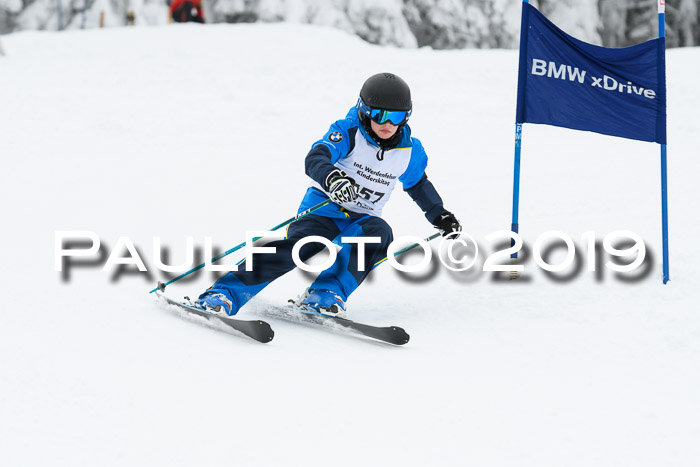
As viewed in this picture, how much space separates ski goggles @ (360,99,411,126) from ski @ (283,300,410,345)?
1.11m

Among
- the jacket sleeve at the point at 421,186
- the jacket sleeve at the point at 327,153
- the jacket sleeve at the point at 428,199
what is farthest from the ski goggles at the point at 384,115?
the jacket sleeve at the point at 428,199

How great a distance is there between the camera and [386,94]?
4105mm

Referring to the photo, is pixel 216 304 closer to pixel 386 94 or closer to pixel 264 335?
pixel 264 335

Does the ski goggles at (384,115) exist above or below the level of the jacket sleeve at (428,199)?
above

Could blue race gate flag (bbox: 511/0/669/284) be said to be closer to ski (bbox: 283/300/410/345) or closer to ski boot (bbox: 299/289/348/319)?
ski boot (bbox: 299/289/348/319)

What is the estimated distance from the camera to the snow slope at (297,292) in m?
2.71

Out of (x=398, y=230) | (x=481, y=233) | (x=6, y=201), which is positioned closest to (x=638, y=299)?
(x=481, y=233)

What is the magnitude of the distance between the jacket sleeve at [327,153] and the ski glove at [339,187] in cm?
4

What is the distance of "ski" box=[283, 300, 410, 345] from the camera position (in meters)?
3.79

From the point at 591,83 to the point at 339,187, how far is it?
6.54ft

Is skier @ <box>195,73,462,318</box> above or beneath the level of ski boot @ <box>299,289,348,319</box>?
above

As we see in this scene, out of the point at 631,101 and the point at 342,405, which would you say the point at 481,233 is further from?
the point at 342,405

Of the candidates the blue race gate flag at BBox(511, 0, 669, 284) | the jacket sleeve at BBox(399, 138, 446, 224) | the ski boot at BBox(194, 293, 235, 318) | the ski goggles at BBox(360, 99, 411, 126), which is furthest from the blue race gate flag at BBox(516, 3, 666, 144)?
the ski boot at BBox(194, 293, 235, 318)

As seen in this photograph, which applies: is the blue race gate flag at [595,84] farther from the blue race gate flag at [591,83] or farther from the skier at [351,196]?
the skier at [351,196]
